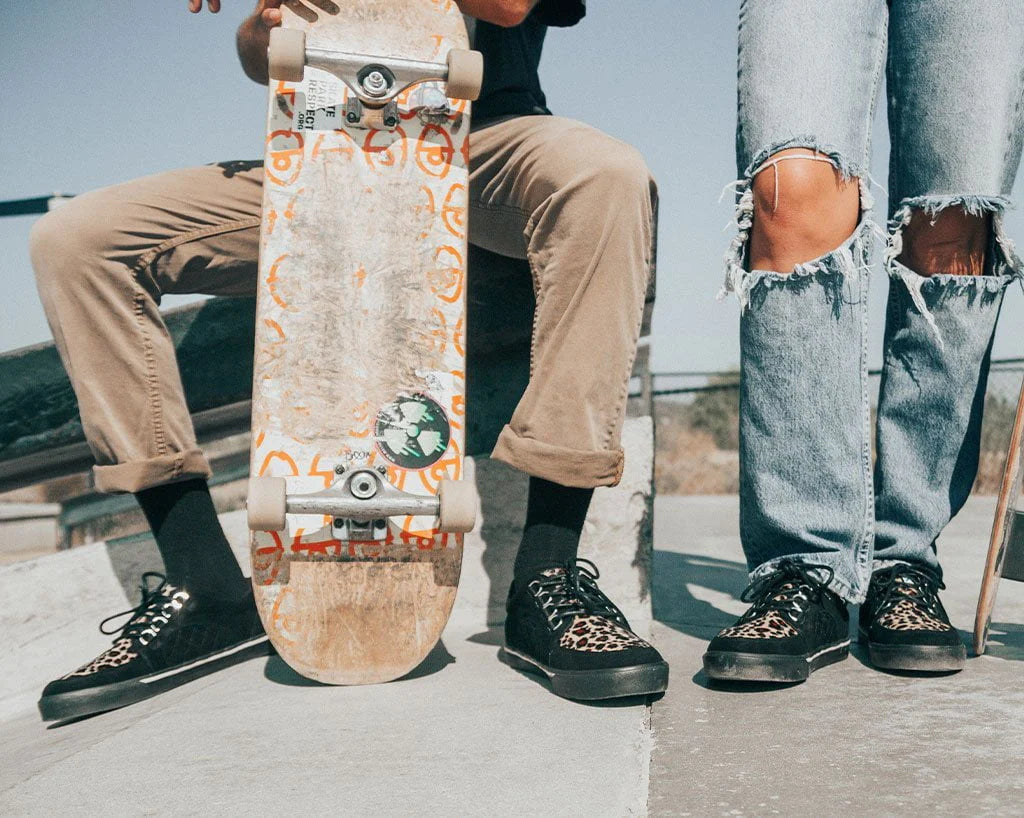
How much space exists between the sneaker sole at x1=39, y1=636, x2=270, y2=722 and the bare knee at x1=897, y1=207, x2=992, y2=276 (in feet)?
5.10

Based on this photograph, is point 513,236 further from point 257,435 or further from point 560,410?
point 257,435

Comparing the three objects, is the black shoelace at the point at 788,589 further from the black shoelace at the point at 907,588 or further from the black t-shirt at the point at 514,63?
the black t-shirt at the point at 514,63

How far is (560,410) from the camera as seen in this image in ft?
5.52

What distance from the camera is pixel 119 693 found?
5.29 ft

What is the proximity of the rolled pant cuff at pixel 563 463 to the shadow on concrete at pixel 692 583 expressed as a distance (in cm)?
47

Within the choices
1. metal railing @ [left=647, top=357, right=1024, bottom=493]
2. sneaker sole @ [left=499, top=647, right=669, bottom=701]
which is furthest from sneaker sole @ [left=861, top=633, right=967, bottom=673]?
metal railing @ [left=647, top=357, right=1024, bottom=493]

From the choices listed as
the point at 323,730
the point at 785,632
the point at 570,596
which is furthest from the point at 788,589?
the point at 323,730

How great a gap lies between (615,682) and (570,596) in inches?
10.1

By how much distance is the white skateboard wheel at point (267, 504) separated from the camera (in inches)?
60.7

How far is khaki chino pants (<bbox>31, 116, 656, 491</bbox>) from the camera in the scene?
169 cm

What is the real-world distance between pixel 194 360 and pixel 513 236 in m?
1.05

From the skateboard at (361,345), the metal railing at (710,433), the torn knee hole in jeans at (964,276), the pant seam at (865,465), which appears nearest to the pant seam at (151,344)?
the skateboard at (361,345)

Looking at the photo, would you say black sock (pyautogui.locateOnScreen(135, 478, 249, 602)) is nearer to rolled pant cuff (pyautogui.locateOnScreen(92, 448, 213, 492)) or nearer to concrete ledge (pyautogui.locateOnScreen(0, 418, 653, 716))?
rolled pant cuff (pyautogui.locateOnScreen(92, 448, 213, 492))

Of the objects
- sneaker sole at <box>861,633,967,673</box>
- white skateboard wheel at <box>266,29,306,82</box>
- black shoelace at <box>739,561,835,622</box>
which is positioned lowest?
sneaker sole at <box>861,633,967,673</box>
